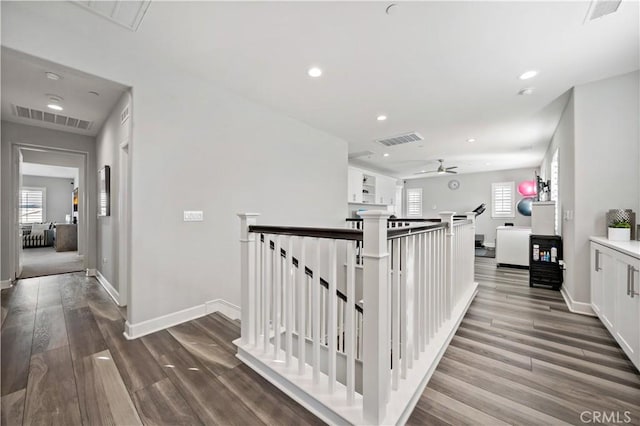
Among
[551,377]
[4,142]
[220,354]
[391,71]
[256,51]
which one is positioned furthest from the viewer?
[4,142]

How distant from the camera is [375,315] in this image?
4.15 feet

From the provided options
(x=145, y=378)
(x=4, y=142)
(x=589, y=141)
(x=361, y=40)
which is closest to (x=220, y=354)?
(x=145, y=378)

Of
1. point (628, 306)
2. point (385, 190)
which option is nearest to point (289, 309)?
point (628, 306)

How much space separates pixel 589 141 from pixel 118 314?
19.2 feet

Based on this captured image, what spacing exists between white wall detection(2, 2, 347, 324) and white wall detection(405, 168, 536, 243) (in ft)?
26.4

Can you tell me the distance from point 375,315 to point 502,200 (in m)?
9.63

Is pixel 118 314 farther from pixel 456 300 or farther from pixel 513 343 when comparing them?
pixel 513 343

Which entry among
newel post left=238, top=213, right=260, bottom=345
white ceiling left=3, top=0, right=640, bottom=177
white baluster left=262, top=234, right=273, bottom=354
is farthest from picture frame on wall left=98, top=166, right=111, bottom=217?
white baluster left=262, top=234, right=273, bottom=354

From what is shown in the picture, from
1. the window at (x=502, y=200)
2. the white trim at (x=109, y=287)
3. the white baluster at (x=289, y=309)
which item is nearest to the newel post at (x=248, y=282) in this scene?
the white baluster at (x=289, y=309)

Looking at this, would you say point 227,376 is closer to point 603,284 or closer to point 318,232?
point 318,232

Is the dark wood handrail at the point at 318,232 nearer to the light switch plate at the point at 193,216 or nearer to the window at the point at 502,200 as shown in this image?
the light switch plate at the point at 193,216

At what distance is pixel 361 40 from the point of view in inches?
89.7

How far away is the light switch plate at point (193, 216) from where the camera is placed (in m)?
2.81

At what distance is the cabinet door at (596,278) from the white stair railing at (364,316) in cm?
154
